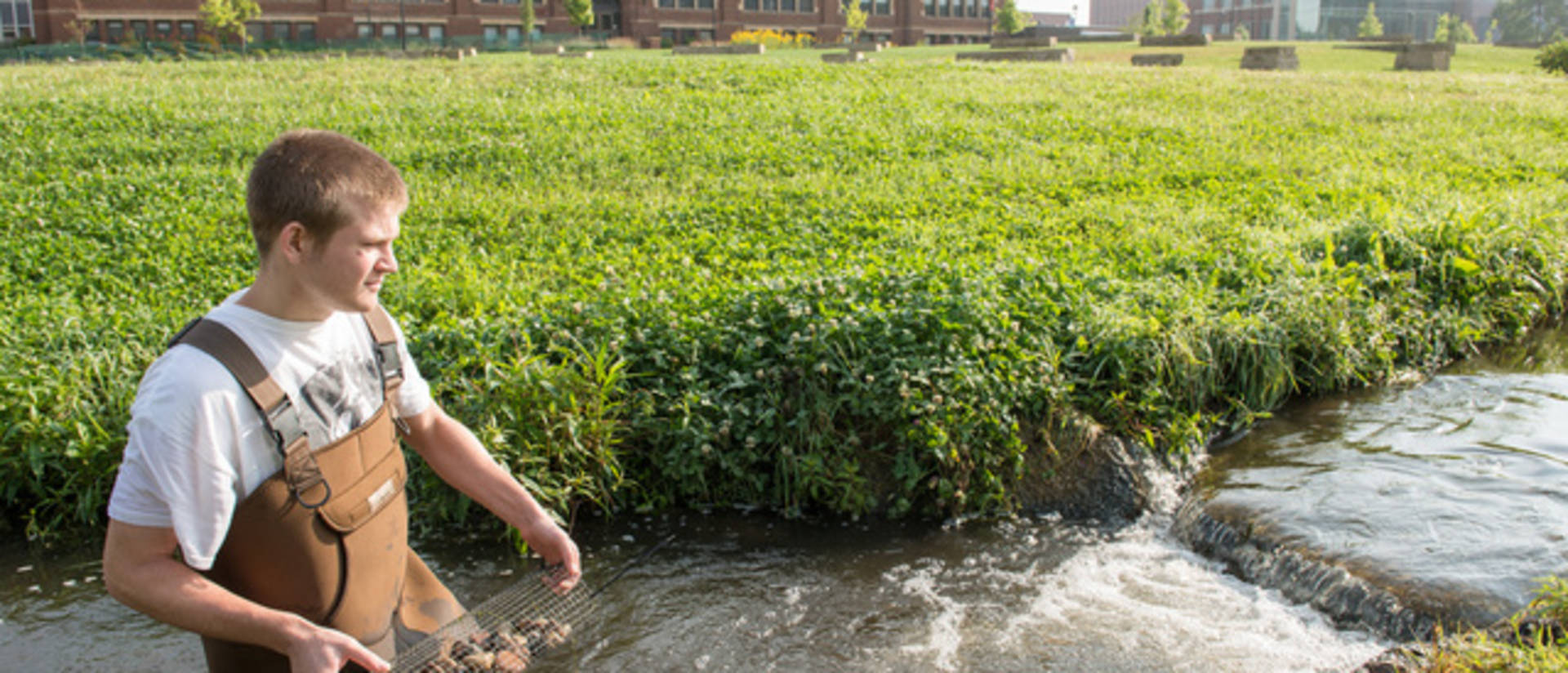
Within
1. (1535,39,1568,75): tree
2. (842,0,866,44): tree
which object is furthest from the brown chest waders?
(842,0,866,44): tree

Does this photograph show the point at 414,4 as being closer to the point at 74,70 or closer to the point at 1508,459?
the point at 74,70

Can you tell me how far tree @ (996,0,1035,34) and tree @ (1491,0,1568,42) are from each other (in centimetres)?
6501

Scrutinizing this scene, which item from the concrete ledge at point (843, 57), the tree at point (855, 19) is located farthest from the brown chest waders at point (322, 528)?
the tree at point (855, 19)

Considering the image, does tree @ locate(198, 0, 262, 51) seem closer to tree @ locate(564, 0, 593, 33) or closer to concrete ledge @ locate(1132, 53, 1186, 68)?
tree @ locate(564, 0, 593, 33)

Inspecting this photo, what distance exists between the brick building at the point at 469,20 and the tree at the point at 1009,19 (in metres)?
12.4

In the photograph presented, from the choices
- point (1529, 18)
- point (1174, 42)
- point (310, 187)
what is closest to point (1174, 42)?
point (1174, 42)

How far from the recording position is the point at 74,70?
2278 centimetres

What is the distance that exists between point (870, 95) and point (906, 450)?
534 inches

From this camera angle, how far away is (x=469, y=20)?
63281 millimetres

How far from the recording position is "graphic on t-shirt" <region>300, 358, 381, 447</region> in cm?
293

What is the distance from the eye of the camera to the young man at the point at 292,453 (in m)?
2.57

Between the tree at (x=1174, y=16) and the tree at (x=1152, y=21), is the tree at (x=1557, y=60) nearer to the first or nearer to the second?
the tree at (x=1174, y=16)

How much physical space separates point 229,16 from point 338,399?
178 ft

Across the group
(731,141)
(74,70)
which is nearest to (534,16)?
(74,70)
